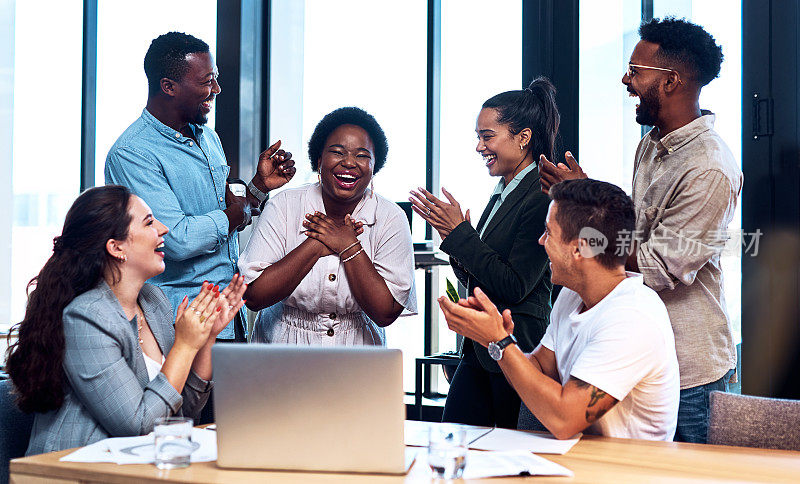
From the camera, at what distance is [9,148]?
486cm

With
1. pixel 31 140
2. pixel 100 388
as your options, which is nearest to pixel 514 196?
pixel 100 388

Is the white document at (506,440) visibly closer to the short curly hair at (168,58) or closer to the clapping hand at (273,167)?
the clapping hand at (273,167)

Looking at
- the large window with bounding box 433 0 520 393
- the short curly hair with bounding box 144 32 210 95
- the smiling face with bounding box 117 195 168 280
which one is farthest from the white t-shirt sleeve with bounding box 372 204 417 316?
the large window with bounding box 433 0 520 393

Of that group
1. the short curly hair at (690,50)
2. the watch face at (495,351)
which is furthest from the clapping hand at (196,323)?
the short curly hair at (690,50)

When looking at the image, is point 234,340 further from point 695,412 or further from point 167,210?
point 695,412

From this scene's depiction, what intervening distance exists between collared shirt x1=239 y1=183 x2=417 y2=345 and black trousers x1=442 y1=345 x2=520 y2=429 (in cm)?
30

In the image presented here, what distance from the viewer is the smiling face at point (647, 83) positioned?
2.33 metres

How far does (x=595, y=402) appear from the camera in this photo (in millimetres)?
1704

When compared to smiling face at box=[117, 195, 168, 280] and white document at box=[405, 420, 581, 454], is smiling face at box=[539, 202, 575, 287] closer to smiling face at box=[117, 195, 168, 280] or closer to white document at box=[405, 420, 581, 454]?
white document at box=[405, 420, 581, 454]

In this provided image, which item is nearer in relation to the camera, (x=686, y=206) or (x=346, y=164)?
(x=686, y=206)

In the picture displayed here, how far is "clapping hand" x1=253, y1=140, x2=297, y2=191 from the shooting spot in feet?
9.70

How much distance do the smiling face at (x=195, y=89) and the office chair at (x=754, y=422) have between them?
201 centimetres

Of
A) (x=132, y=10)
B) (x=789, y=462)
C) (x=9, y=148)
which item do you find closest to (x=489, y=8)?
(x=132, y=10)

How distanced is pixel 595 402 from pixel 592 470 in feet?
0.86
